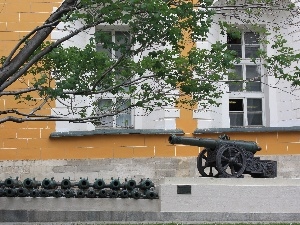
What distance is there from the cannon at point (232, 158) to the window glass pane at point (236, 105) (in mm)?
4825

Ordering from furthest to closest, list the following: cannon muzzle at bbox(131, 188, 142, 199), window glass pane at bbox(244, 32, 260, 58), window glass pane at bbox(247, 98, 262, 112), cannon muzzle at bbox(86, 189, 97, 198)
A: window glass pane at bbox(244, 32, 260, 58) → window glass pane at bbox(247, 98, 262, 112) → cannon muzzle at bbox(86, 189, 97, 198) → cannon muzzle at bbox(131, 188, 142, 199)

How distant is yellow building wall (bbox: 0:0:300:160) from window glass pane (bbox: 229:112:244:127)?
43.4 inches

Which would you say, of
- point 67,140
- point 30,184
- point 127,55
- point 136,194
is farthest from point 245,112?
point 127,55

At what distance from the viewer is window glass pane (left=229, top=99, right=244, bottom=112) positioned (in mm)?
18875

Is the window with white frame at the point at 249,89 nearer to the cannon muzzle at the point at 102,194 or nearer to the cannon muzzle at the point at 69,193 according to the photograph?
the cannon muzzle at the point at 102,194

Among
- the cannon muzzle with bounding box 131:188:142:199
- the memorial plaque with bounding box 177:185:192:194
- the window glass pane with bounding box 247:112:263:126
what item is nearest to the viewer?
the memorial plaque with bounding box 177:185:192:194

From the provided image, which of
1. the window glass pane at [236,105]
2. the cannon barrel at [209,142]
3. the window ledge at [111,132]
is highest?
the window glass pane at [236,105]

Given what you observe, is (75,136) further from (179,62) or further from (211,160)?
(179,62)

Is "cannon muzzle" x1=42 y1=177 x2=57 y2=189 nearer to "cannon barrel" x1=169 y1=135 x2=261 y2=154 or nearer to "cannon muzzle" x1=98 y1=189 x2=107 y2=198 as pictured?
"cannon muzzle" x1=98 y1=189 x2=107 y2=198

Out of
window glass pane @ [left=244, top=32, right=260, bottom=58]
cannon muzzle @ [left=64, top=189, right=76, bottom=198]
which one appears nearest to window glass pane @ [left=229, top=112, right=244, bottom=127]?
window glass pane @ [left=244, top=32, right=260, bottom=58]

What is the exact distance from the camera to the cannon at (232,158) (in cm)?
1357

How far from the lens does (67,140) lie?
1728 centimetres

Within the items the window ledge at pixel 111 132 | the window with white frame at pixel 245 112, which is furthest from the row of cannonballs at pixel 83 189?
the window with white frame at pixel 245 112

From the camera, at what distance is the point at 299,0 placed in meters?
17.4
